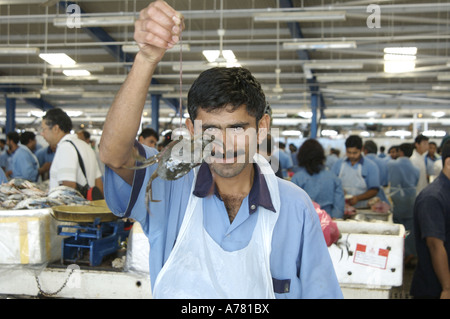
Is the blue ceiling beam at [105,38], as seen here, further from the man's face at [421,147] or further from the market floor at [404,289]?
the market floor at [404,289]

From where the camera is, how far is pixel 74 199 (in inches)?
120

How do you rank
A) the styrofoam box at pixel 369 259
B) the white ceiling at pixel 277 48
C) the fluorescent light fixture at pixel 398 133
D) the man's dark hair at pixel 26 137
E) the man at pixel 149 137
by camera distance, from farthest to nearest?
the fluorescent light fixture at pixel 398 133, the white ceiling at pixel 277 48, the man's dark hair at pixel 26 137, the man at pixel 149 137, the styrofoam box at pixel 369 259

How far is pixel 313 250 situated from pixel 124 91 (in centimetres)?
66

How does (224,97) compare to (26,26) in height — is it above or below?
below

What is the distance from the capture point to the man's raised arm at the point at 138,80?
99 cm

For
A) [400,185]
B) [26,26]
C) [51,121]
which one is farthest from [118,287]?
[26,26]

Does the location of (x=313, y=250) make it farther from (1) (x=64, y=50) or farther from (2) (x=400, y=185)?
(1) (x=64, y=50)

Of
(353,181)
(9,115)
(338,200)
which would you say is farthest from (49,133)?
(9,115)

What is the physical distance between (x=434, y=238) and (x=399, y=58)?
23.7ft

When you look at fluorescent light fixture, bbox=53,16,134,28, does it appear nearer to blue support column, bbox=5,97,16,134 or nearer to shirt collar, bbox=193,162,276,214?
shirt collar, bbox=193,162,276,214

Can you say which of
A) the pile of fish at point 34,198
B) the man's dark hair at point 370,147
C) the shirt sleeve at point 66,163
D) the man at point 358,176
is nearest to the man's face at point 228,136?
the pile of fish at point 34,198

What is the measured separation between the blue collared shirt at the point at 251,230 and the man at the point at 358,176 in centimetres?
379

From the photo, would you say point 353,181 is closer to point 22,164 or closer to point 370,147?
point 370,147

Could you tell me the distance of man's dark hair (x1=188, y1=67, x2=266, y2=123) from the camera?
1186 millimetres
